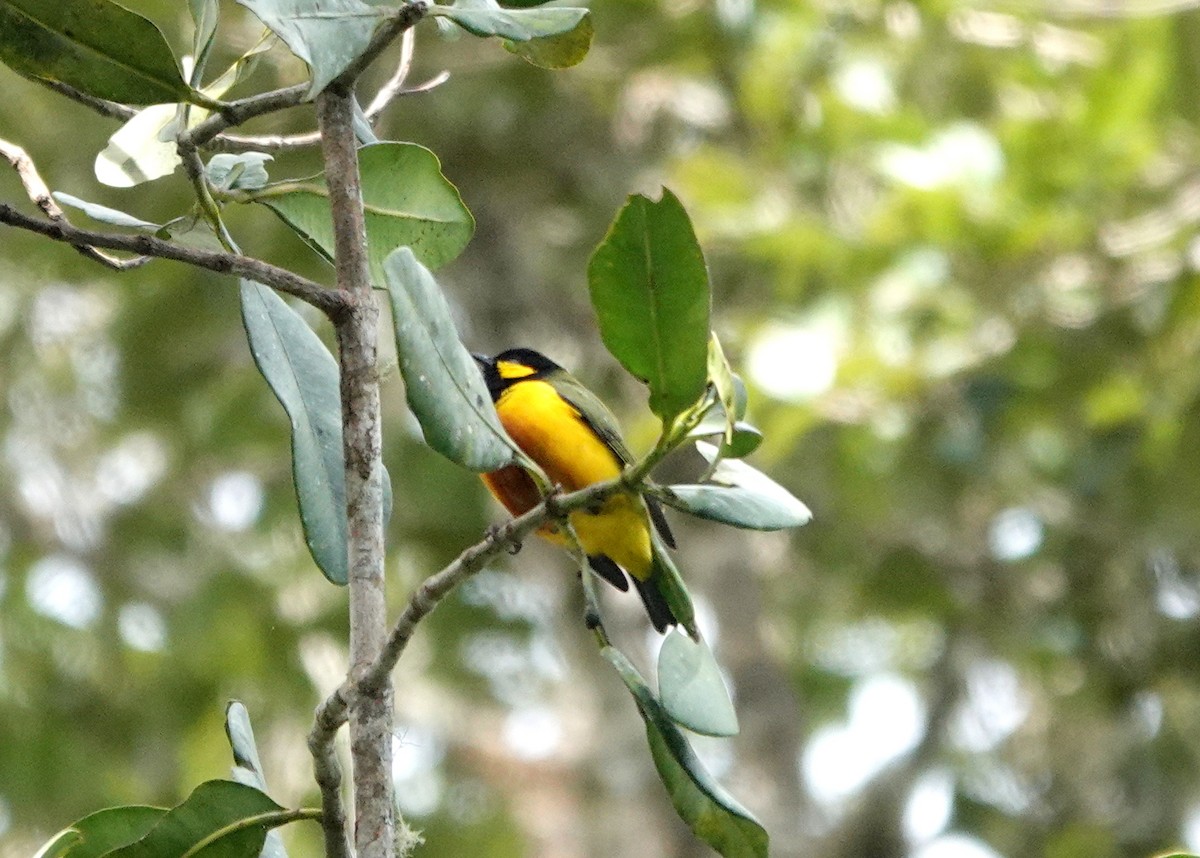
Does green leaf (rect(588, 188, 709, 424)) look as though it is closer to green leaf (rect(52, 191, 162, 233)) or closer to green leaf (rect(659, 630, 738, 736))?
green leaf (rect(659, 630, 738, 736))

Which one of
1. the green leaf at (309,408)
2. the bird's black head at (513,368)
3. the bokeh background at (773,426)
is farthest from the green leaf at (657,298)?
the bokeh background at (773,426)

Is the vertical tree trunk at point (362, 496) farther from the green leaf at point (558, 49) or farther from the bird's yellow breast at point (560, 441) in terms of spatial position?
the bird's yellow breast at point (560, 441)

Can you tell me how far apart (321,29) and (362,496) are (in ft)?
1.24

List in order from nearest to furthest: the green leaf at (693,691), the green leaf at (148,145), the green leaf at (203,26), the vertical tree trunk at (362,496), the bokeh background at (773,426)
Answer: the vertical tree trunk at (362,496) → the green leaf at (693,691) → the green leaf at (203,26) → the green leaf at (148,145) → the bokeh background at (773,426)

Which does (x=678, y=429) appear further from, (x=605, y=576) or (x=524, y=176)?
(x=524, y=176)

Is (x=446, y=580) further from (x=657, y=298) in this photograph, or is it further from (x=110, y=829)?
(x=110, y=829)

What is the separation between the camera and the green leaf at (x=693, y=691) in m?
1.28

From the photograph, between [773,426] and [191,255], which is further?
[773,426]

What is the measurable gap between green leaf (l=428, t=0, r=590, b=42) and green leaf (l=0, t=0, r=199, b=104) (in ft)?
0.79

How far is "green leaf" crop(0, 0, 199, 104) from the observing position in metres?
1.29

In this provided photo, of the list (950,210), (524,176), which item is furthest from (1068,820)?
(524,176)

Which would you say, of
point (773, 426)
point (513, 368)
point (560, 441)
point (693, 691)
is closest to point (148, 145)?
point (693, 691)

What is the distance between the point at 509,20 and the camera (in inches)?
49.6

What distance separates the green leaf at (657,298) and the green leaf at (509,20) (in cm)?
17
